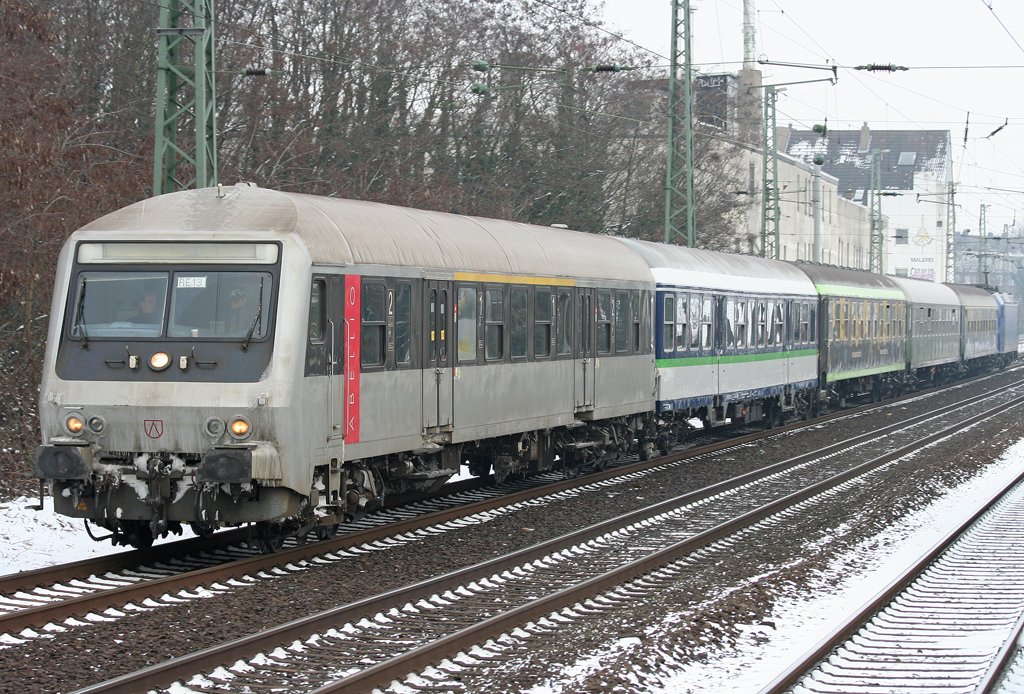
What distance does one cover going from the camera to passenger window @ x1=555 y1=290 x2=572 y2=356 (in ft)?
58.4

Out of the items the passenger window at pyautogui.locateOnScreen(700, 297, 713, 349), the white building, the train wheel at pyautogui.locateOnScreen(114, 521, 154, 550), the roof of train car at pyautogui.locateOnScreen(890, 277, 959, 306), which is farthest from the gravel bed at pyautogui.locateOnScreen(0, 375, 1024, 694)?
the white building

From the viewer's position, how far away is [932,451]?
24.8m

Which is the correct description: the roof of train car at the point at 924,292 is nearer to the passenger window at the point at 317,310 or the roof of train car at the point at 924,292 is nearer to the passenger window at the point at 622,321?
the passenger window at the point at 622,321

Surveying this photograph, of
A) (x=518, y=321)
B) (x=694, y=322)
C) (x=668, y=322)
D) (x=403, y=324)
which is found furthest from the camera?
(x=694, y=322)

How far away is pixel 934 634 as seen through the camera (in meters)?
10.3

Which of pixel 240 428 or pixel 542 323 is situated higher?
pixel 542 323

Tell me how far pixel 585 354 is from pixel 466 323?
374 centimetres

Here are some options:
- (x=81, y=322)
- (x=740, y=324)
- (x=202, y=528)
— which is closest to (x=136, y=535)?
(x=202, y=528)

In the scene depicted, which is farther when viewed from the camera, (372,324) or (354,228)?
(372,324)

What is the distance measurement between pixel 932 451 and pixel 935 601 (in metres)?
13.7

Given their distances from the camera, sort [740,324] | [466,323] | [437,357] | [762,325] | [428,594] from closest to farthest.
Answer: [428,594]
[437,357]
[466,323]
[740,324]
[762,325]

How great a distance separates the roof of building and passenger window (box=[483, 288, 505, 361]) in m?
89.7

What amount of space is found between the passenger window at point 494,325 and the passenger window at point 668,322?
611 cm

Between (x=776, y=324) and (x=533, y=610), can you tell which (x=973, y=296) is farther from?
(x=533, y=610)
